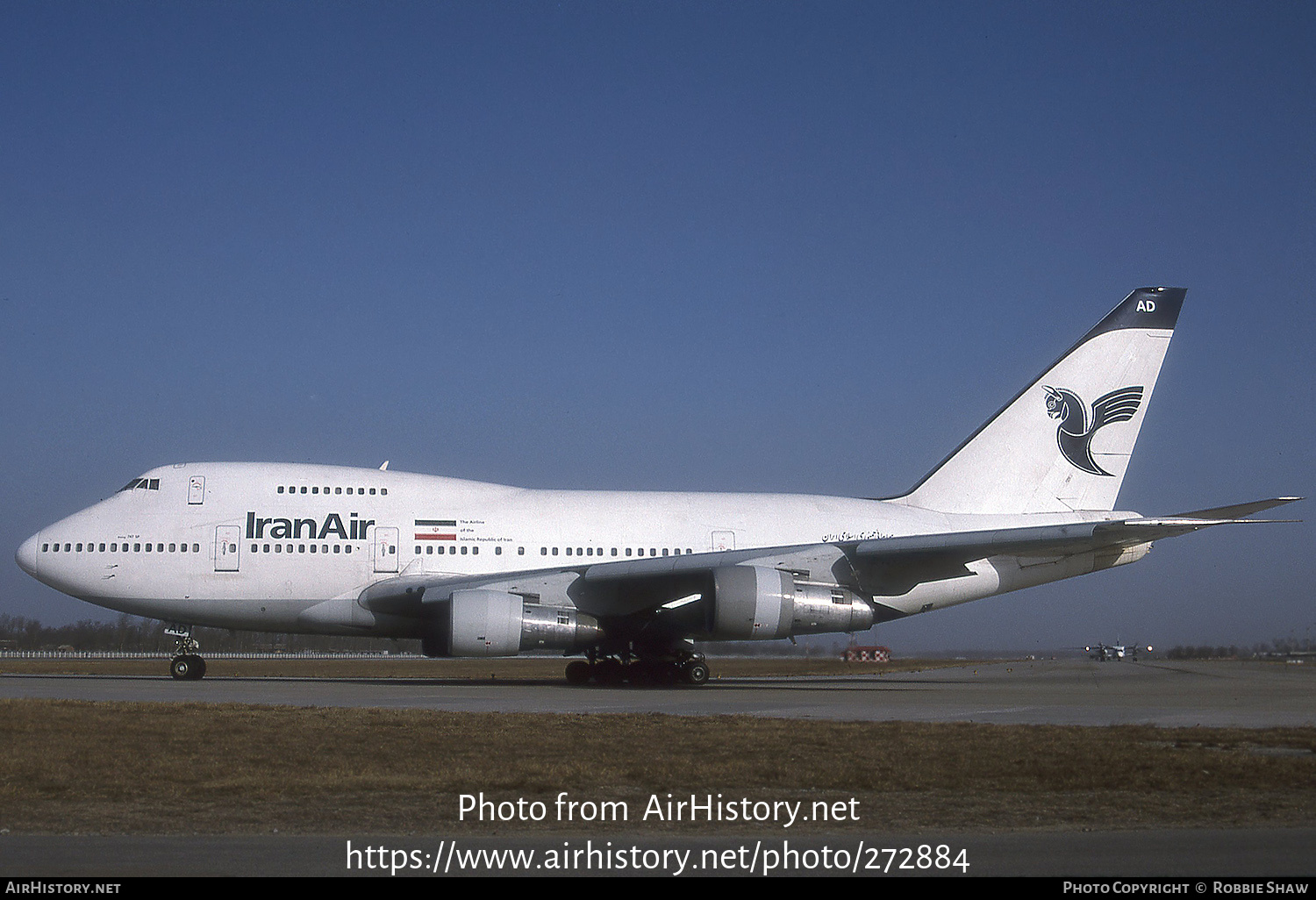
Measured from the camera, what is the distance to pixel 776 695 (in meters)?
20.1

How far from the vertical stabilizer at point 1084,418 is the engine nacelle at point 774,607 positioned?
651 cm

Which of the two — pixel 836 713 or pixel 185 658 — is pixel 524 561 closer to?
pixel 185 658

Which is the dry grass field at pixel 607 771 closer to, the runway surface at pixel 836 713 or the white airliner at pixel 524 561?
the runway surface at pixel 836 713

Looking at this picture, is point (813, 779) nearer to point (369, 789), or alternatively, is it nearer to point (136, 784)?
point (369, 789)

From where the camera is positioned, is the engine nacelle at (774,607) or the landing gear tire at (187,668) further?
the landing gear tire at (187,668)

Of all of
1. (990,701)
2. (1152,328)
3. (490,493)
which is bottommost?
(990,701)

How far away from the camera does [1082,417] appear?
2733 centimetres

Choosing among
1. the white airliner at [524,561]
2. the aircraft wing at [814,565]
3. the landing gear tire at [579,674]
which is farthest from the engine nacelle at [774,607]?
the landing gear tire at [579,674]

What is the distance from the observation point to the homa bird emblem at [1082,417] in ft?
89.5

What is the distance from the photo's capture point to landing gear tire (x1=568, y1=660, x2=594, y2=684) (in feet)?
80.5
